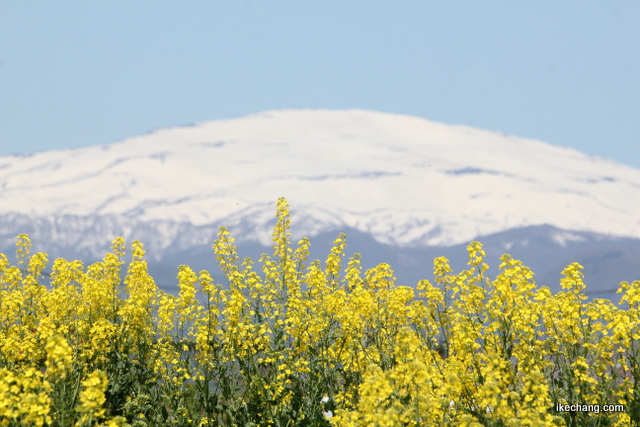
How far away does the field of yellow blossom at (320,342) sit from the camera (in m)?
10.5

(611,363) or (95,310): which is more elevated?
(95,310)

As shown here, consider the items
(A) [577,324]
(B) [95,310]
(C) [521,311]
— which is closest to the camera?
(C) [521,311]

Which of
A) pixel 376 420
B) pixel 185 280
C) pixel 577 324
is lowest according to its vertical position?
pixel 376 420

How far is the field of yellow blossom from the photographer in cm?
1049

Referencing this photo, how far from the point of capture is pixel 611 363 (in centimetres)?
1102

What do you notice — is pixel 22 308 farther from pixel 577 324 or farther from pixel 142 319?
pixel 577 324

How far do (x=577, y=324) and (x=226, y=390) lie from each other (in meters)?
5.34

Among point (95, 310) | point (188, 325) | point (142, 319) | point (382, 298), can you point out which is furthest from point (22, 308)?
point (382, 298)

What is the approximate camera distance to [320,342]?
11.9m

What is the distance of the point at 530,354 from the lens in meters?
10.8

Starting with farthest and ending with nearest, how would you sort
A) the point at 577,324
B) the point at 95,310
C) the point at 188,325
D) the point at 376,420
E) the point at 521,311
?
the point at 95,310 → the point at 188,325 → the point at 577,324 → the point at 521,311 → the point at 376,420

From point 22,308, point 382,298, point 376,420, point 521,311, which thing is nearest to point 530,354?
point 521,311

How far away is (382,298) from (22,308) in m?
7.35

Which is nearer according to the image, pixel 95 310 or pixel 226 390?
pixel 226 390
